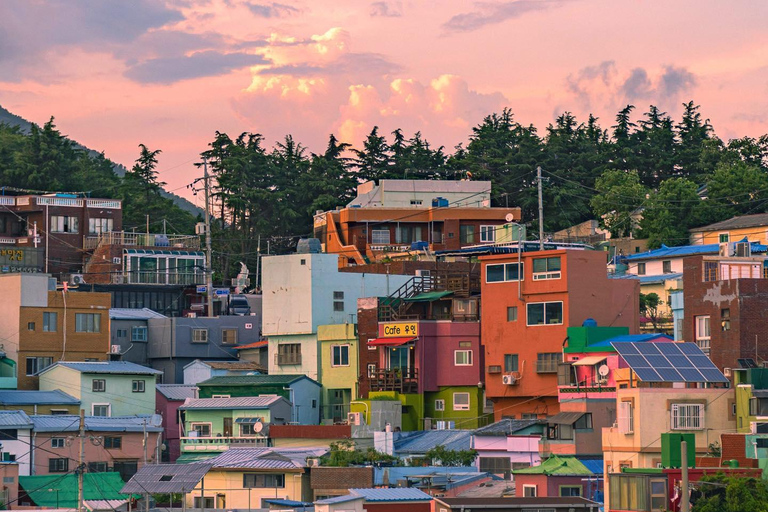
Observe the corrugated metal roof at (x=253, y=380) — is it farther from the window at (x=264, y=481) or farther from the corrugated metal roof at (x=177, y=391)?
the window at (x=264, y=481)

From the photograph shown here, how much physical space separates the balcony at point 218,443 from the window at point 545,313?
1420 centimetres

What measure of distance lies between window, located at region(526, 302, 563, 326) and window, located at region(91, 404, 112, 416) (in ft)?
77.1

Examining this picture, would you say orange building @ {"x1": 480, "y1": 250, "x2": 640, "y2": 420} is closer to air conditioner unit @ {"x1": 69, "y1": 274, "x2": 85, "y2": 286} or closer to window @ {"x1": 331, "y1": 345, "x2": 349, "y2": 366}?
window @ {"x1": 331, "y1": 345, "x2": 349, "y2": 366}

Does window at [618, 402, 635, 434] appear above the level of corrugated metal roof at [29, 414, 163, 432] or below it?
above

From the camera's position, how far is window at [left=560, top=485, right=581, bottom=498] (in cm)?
5653

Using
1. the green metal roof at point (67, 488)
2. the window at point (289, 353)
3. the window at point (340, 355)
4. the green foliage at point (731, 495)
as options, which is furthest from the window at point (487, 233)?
the green foliage at point (731, 495)

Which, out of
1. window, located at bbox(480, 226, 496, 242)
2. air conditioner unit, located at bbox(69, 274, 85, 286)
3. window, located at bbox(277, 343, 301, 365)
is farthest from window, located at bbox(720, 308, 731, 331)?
air conditioner unit, located at bbox(69, 274, 85, 286)

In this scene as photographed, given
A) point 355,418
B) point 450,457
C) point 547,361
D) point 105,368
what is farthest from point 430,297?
point 105,368

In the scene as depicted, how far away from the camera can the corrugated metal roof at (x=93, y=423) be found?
239 ft

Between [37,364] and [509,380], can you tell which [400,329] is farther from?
[37,364]

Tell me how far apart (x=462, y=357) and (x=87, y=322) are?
23.1 m

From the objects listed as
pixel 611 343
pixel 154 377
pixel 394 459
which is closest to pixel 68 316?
A: pixel 154 377

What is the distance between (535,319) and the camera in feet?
233

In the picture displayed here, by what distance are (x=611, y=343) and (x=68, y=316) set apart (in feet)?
111
